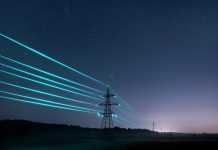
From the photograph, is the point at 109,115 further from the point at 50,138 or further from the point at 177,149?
the point at 177,149

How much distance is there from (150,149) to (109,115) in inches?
764

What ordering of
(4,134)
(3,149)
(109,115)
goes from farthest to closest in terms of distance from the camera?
(109,115)
(4,134)
(3,149)

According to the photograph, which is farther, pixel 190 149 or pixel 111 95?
pixel 111 95

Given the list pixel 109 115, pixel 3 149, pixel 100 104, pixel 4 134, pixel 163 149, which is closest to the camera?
pixel 3 149

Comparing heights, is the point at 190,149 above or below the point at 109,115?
below

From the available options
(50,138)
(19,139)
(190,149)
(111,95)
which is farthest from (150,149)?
(50,138)

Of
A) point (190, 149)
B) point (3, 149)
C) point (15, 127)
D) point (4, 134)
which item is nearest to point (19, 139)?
point (4, 134)

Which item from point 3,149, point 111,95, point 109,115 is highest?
point 111,95

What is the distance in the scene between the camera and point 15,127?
53562mm

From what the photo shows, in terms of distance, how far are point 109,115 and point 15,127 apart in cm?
1924

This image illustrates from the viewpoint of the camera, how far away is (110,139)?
51.4 meters

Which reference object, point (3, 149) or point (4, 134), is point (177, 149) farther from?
point (4, 134)

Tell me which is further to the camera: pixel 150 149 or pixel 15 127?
pixel 15 127

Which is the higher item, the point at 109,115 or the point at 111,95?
the point at 111,95
